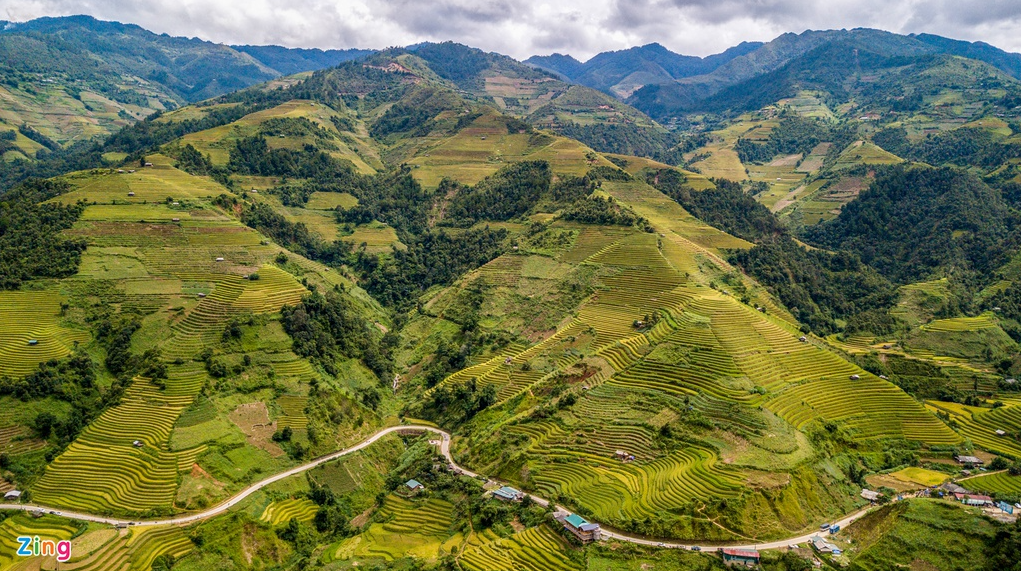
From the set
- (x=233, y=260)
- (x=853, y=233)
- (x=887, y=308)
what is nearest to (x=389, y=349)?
(x=233, y=260)

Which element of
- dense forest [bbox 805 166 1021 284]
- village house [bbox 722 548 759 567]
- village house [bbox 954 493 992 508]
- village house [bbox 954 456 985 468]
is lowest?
village house [bbox 722 548 759 567]

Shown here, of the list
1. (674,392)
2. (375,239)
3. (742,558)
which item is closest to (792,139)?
(375,239)

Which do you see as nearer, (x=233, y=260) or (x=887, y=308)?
(x=233, y=260)

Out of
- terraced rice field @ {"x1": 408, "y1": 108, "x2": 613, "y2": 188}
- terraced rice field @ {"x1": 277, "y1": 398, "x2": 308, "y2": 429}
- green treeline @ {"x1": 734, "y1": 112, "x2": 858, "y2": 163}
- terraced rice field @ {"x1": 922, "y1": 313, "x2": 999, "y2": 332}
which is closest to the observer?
terraced rice field @ {"x1": 277, "y1": 398, "x2": 308, "y2": 429}

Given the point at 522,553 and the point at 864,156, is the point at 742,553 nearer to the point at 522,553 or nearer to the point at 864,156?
the point at 522,553

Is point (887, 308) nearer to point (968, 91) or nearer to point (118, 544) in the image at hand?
point (118, 544)

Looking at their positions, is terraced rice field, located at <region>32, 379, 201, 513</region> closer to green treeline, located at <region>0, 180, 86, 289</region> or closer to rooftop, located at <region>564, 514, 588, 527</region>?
green treeline, located at <region>0, 180, 86, 289</region>

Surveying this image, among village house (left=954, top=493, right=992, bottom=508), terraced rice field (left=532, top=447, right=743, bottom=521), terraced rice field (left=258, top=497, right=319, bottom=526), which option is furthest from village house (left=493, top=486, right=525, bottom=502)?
village house (left=954, top=493, right=992, bottom=508)
